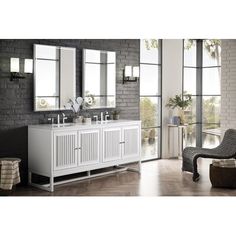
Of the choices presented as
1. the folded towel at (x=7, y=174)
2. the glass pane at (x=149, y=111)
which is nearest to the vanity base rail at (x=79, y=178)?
the folded towel at (x=7, y=174)

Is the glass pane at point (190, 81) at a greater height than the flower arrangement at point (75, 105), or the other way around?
the glass pane at point (190, 81)

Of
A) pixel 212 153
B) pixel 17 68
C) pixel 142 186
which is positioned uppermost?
pixel 17 68

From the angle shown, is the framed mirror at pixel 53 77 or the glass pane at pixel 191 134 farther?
the glass pane at pixel 191 134

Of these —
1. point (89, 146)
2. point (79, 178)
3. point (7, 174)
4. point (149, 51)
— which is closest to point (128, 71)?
point (149, 51)

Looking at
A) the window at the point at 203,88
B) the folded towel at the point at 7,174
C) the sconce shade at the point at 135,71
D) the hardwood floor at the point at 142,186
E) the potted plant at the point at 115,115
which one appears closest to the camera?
the folded towel at the point at 7,174

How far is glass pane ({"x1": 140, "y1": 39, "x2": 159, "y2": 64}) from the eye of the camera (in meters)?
9.08

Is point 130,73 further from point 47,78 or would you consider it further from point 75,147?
point 75,147

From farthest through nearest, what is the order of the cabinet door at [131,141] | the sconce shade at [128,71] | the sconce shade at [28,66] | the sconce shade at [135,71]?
the sconce shade at [135,71] → the sconce shade at [128,71] → the cabinet door at [131,141] → the sconce shade at [28,66]

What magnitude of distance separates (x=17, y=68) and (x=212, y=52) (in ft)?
16.0

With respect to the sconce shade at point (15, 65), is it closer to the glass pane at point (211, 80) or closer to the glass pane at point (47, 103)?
the glass pane at point (47, 103)

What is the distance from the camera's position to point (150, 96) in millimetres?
9289

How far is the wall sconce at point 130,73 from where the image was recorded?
8.41 metres

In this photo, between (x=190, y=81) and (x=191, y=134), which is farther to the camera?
(x=191, y=134)
